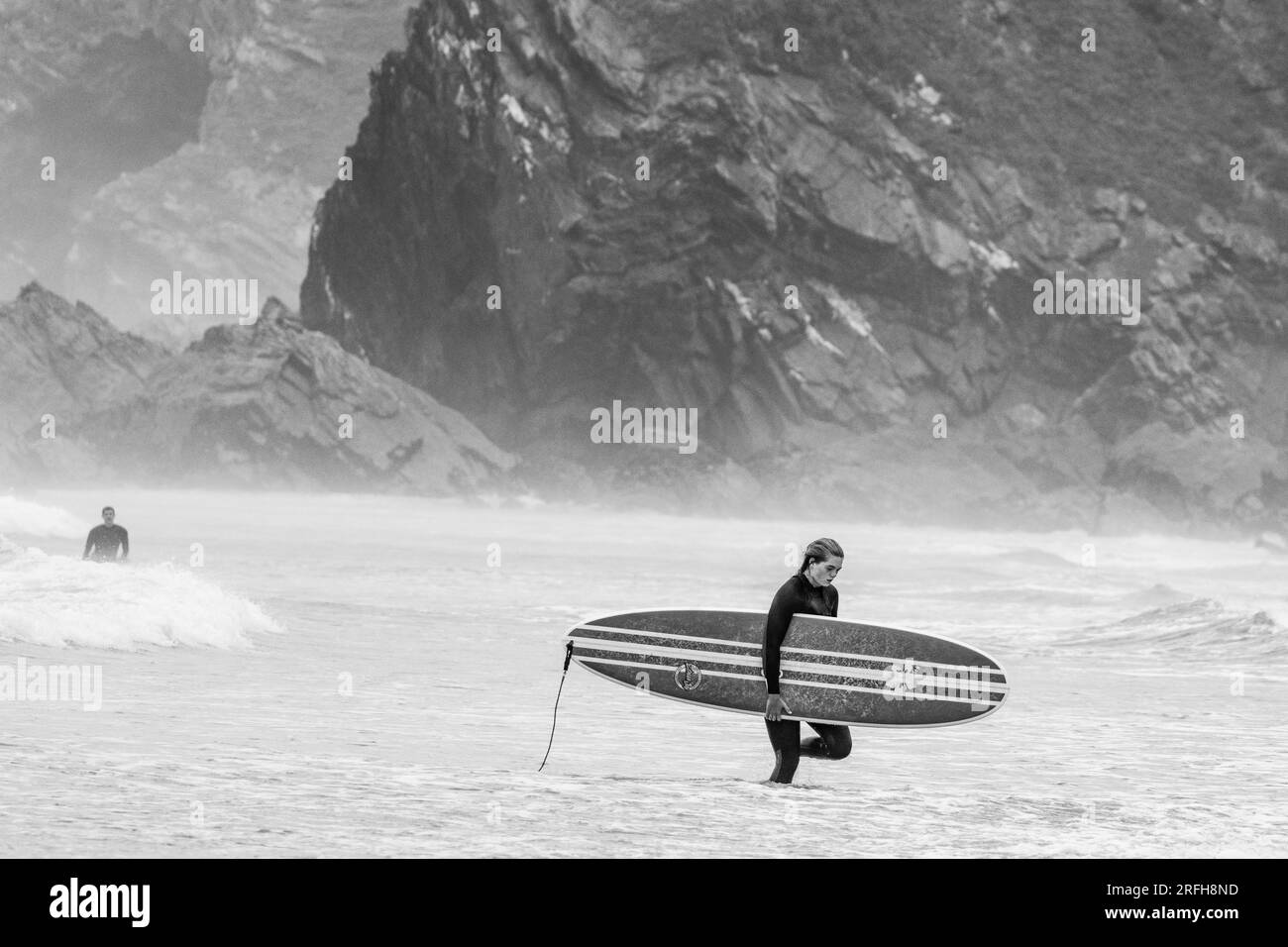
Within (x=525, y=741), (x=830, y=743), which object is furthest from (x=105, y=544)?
(x=830, y=743)

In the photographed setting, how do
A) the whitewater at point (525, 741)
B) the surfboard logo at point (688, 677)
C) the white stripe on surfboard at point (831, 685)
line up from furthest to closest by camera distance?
the surfboard logo at point (688, 677) < the white stripe on surfboard at point (831, 685) < the whitewater at point (525, 741)

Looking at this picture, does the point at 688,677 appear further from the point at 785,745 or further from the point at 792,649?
the point at 785,745

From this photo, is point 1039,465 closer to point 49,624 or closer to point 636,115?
point 636,115

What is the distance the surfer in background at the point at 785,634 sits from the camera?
10492 mm

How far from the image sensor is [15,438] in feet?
350

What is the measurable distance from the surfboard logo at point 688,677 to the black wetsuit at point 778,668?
124 centimetres

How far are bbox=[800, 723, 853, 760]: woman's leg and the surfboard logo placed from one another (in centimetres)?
143

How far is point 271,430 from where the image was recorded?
96062 mm

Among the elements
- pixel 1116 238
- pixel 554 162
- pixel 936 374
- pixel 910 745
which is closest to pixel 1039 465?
pixel 936 374

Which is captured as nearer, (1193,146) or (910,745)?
(910,745)

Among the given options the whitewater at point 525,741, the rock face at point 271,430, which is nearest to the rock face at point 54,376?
the rock face at point 271,430

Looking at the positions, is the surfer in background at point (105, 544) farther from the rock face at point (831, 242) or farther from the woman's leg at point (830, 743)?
the rock face at point (831, 242)

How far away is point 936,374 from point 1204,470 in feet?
52.9

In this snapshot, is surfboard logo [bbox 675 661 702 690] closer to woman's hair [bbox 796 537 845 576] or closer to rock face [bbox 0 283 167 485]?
woman's hair [bbox 796 537 845 576]
